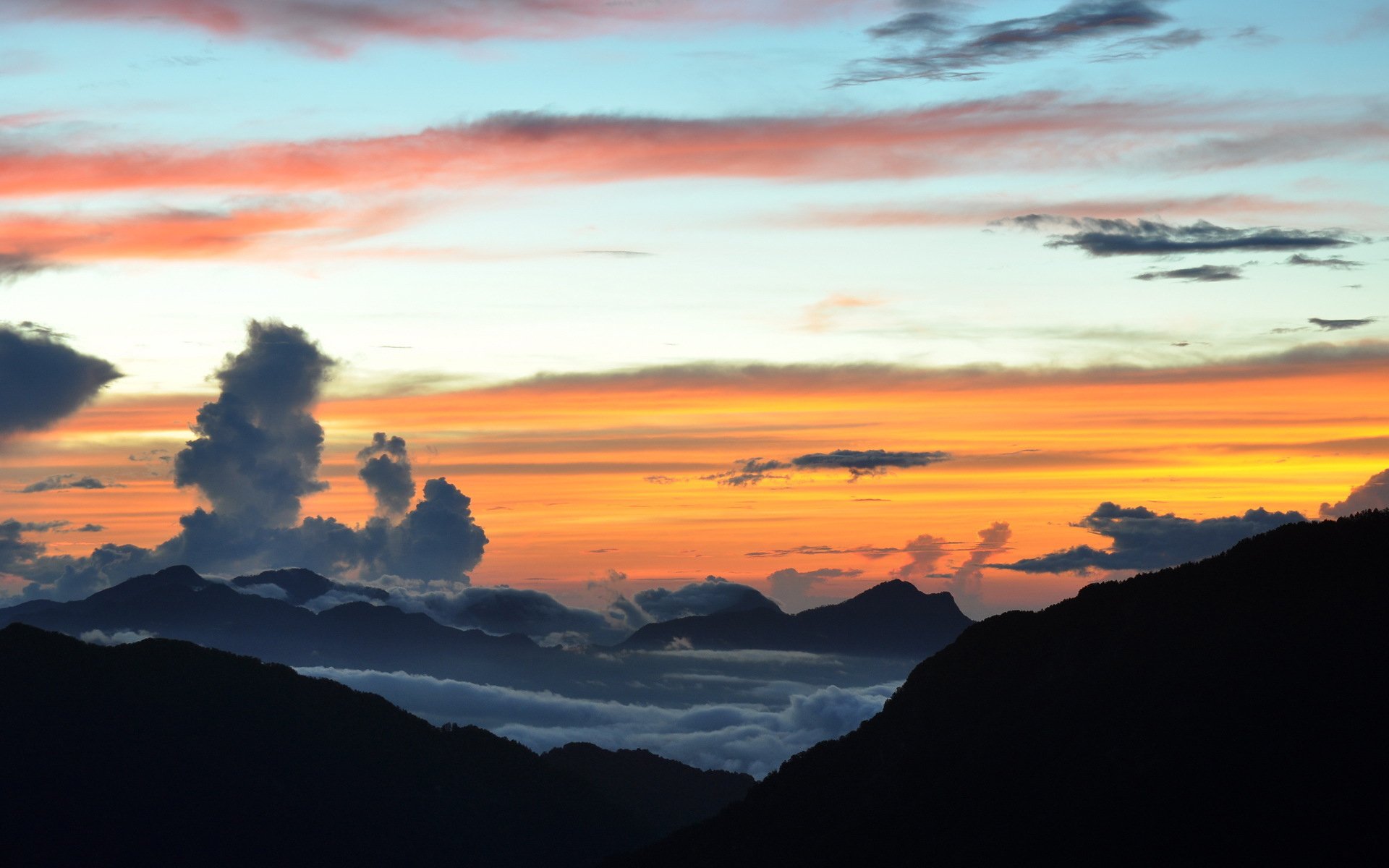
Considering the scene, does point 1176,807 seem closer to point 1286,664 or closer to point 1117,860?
point 1117,860

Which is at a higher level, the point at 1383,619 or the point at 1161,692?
the point at 1383,619

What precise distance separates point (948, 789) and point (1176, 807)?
52.4 metres

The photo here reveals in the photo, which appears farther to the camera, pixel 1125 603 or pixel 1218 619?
pixel 1125 603

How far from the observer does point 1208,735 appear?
504 ft

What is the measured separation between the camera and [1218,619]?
174000mm

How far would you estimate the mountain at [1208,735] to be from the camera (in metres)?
136

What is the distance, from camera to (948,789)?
19525 cm

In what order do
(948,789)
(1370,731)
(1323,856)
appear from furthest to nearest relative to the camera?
1. (948,789)
2. (1370,731)
3. (1323,856)

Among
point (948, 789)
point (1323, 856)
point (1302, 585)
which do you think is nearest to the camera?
point (1323, 856)

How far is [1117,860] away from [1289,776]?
880 inches

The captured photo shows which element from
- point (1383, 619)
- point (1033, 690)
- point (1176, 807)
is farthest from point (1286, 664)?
point (1033, 690)

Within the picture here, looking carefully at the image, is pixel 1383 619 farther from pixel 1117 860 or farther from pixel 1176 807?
pixel 1117 860

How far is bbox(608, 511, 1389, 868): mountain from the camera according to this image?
136 meters

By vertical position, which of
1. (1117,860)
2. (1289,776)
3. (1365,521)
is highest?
(1365,521)
